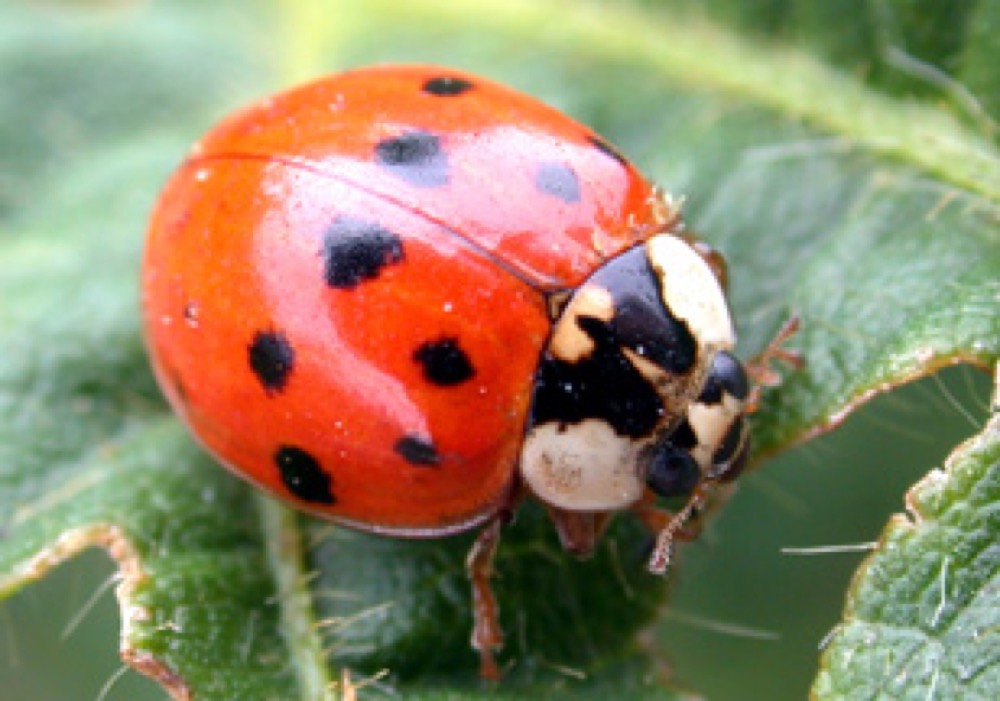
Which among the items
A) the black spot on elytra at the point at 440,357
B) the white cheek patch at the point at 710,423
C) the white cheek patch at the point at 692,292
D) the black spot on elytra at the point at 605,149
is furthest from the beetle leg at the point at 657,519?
the black spot on elytra at the point at 605,149

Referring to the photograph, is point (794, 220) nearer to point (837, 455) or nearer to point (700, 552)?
Answer: point (837, 455)

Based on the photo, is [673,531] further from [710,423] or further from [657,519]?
[710,423]

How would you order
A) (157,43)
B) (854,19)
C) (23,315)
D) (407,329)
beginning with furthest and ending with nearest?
(157,43)
(23,315)
(854,19)
(407,329)

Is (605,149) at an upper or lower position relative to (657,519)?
upper

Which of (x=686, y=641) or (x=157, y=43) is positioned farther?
(x=157, y=43)

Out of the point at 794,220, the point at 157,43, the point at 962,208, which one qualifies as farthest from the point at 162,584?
the point at 157,43

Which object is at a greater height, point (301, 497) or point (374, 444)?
point (374, 444)

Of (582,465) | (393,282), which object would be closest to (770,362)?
(582,465)
